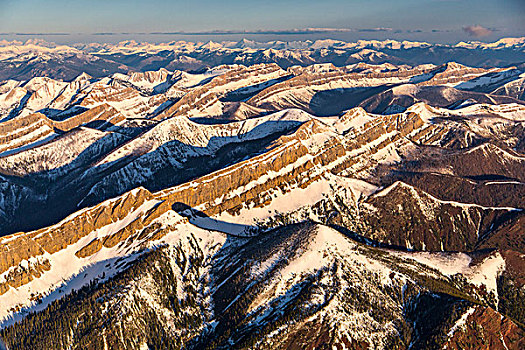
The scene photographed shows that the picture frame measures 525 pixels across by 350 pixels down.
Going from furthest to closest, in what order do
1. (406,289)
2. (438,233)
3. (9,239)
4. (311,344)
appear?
(438,233) < (9,239) < (406,289) < (311,344)

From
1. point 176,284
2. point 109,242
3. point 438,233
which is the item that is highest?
point 109,242

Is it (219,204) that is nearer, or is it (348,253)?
(348,253)

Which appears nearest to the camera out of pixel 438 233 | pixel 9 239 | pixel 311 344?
pixel 311 344

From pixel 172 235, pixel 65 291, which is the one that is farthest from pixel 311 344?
pixel 65 291

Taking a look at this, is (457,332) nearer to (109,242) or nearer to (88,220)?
(109,242)

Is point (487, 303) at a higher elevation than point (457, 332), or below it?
below

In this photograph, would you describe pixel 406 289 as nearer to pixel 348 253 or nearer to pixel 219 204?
pixel 348 253

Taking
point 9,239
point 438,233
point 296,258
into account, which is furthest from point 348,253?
point 9,239

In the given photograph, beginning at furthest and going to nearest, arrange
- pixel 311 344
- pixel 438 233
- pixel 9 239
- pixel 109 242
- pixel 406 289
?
pixel 438 233 → pixel 109 242 → pixel 9 239 → pixel 406 289 → pixel 311 344

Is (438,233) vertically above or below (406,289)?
below
